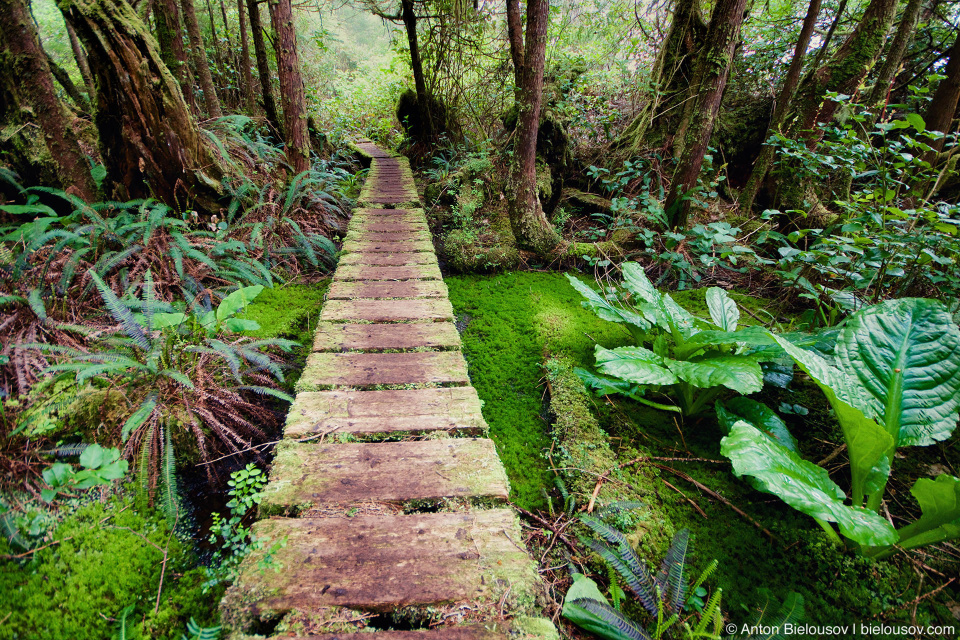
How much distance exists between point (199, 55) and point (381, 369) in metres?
7.64

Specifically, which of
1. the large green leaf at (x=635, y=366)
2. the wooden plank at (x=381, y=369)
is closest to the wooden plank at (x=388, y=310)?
the wooden plank at (x=381, y=369)

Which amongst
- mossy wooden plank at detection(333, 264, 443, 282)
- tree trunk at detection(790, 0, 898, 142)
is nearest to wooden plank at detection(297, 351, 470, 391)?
mossy wooden plank at detection(333, 264, 443, 282)

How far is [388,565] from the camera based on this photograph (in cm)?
134

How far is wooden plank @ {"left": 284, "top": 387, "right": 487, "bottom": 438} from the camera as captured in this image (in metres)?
1.92

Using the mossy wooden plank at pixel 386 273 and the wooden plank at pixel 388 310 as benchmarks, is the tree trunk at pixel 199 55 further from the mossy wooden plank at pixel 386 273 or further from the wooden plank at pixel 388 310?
the wooden plank at pixel 388 310

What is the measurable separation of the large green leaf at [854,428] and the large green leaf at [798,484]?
217mm

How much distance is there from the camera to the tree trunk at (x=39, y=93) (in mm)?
3129

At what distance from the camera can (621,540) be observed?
145cm

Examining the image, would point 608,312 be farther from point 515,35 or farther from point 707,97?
point 515,35

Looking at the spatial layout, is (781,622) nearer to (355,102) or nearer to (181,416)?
(181,416)

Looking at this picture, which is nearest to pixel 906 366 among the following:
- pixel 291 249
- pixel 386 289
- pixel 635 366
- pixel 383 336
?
pixel 635 366

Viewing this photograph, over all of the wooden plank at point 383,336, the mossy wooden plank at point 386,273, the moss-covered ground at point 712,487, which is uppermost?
the mossy wooden plank at point 386,273

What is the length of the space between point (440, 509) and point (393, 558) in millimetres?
270

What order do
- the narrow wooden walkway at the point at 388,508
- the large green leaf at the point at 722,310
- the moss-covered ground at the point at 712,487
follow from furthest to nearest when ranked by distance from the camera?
the large green leaf at the point at 722,310
the moss-covered ground at the point at 712,487
the narrow wooden walkway at the point at 388,508
